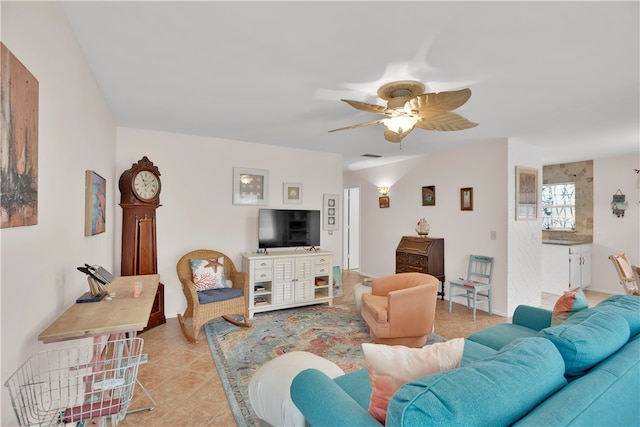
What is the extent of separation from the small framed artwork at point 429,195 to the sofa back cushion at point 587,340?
399cm

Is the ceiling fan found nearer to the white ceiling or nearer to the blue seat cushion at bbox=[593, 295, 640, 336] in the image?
the white ceiling

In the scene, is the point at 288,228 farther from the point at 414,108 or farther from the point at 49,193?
the point at 49,193

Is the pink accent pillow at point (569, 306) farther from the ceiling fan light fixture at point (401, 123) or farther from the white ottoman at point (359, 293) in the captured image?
the white ottoman at point (359, 293)

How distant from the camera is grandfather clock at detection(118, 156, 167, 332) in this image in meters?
3.51

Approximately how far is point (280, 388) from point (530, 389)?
119 centimetres

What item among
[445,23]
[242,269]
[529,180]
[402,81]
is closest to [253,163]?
[242,269]

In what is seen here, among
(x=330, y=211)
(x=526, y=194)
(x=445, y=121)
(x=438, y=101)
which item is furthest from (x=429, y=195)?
(x=438, y=101)

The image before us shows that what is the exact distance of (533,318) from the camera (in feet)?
8.23

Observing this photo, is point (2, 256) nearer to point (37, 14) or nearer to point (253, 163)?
point (37, 14)

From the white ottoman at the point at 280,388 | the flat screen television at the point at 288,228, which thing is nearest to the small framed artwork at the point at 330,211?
the flat screen television at the point at 288,228

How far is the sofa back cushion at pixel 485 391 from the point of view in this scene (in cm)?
88

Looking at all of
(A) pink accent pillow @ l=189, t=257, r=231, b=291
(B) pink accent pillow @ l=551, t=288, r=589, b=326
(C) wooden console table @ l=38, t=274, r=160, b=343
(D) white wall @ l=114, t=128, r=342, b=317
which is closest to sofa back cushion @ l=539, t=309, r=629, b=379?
(B) pink accent pillow @ l=551, t=288, r=589, b=326

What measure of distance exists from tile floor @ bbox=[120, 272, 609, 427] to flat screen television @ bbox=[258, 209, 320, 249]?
154 cm

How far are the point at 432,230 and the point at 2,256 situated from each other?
528 cm
